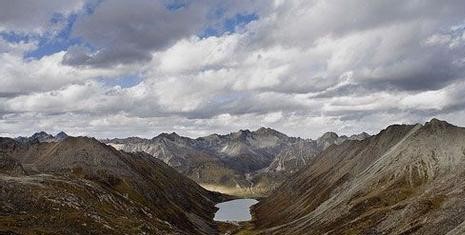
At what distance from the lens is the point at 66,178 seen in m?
175

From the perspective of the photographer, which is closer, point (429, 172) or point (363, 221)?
point (363, 221)

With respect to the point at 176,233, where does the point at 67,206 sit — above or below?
above

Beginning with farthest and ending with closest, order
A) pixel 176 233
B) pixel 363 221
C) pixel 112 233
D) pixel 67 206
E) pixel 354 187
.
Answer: pixel 354 187
pixel 176 233
pixel 363 221
pixel 67 206
pixel 112 233

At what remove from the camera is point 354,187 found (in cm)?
19838

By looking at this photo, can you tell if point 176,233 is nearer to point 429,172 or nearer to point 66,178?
point 66,178

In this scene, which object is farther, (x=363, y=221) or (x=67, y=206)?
(x=363, y=221)

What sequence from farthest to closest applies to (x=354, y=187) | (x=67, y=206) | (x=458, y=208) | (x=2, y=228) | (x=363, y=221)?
1. (x=354, y=187)
2. (x=363, y=221)
3. (x=67, y=206)
4. (x=458, y=208)
5. (x=2, y=228)

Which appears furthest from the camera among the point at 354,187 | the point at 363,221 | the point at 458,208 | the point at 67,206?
the point at 354,187

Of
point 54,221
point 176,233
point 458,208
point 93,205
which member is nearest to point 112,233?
point 54,221

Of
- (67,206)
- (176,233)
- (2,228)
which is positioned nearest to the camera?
(2,228)

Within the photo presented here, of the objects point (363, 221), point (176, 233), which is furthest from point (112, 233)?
point (363, 221)

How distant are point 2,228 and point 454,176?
392 ft

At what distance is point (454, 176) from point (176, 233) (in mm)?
85333

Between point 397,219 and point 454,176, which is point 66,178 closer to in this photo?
point 397,219
